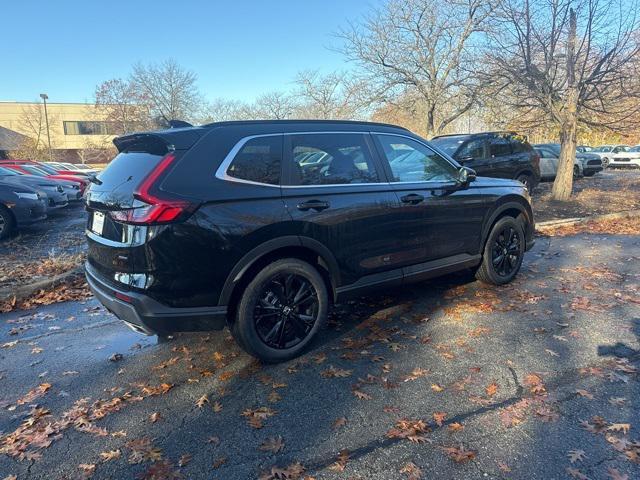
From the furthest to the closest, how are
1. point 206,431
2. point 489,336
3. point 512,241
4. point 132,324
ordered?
point 512,241 < point 489,336 < point 132,324 < point 206,431

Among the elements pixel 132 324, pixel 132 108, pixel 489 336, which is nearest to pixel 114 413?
pixel 132 324

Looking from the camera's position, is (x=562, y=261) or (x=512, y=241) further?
(x=562, y=261)

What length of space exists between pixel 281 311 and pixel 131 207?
4.55ft

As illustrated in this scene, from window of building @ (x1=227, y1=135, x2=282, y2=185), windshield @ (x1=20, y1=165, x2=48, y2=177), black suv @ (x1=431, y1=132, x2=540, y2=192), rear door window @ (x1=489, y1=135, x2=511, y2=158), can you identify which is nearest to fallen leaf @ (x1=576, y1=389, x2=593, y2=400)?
window of building @ (x1=227, y1=135, x2=282, y2=185)

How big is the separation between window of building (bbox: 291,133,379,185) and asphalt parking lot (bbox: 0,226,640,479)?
1468 millimetres

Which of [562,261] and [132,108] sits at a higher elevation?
[132,108]

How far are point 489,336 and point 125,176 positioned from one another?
3.39m

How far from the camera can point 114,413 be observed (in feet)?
10.1

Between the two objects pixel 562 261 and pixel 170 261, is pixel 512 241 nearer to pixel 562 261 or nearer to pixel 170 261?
pixel 562 261

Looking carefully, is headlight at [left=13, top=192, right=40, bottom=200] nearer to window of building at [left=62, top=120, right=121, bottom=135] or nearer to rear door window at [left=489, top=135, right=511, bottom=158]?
rear door window at [left=489, top=135, right=511, bottom=158]

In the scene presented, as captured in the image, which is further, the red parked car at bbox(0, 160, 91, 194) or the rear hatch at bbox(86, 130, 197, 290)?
the red parked car at bbox(0, 160, 91, 194)

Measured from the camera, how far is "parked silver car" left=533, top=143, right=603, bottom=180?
61.0ft

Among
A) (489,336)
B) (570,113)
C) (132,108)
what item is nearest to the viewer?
(489,336)

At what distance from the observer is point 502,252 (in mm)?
5473
